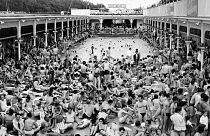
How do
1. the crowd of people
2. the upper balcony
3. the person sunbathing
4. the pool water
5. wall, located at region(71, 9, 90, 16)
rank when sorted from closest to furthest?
the crowd of people
the person sunbathing
the upper balcony
the pool water
wall, located at region(71, 9, 90, 16)

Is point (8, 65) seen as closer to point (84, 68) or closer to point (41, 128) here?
point (84, 68)

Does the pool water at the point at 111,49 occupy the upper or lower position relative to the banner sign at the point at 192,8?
lower

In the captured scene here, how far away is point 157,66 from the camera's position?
20.0m

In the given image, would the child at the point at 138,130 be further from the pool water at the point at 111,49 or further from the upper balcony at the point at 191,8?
the pool water at the point at 111,49

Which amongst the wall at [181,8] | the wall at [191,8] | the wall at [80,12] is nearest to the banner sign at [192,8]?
the wall at [191,8]

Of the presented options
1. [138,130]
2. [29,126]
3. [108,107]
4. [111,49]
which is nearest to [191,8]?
[111,49]

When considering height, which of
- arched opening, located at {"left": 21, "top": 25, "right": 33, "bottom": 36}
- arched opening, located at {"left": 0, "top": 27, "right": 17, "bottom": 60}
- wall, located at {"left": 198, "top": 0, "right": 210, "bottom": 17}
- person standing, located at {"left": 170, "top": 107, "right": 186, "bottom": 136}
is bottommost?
person standing, located at {"left": 170, "top": 107, "right": 186, "bottom": 136}

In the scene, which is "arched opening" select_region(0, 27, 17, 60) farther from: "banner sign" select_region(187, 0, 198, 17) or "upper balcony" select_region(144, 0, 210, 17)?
"banner sign" select_region(187, 0, 198, 17)

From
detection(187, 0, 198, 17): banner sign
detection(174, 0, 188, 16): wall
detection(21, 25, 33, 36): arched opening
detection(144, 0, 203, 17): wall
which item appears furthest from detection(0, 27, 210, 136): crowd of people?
detection(174, 0, 188, 16): wall

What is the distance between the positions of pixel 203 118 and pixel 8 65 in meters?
13.9

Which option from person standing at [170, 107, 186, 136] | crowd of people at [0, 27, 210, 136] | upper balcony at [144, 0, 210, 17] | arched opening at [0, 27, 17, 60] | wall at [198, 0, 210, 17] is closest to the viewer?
person standing at [170, 107, 186, 136]

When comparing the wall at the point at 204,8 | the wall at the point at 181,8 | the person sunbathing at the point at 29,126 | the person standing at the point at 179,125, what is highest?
the wall at the point at 181,8

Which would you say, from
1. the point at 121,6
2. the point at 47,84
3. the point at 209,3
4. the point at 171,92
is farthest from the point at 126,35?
the point at 121,6

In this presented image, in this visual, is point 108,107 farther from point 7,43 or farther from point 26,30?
point 26,30
